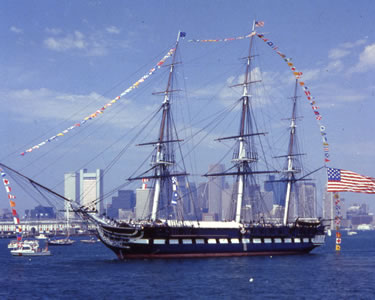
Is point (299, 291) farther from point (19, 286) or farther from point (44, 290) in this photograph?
point (19, 286)

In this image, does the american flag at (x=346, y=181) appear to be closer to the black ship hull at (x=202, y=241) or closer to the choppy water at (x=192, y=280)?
the choppy water at (x=192, y=280)

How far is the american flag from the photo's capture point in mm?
74500

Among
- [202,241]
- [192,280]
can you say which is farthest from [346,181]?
[192,280]

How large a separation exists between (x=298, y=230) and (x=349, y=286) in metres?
34.2

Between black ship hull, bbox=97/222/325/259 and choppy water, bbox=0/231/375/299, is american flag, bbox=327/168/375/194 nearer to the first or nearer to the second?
choppy water, bbox=0/231/375/299

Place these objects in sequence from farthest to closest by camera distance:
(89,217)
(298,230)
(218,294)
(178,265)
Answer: (298,230), (89,217), (178,265), (218,294)

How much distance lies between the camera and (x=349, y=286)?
51.5 metres

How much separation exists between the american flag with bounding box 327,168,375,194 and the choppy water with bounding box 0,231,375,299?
9.51 metres

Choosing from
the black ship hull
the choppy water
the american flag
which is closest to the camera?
the choppy water

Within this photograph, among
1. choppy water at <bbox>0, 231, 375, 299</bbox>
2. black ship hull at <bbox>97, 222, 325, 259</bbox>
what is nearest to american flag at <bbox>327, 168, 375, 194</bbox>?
choppy water at <bbox>0, 231, 375, 299</bbox>

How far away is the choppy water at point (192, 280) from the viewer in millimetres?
46625

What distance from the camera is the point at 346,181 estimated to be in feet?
247

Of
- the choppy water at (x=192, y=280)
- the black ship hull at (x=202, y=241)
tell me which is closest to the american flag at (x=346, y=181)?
the choppy water at (x=192, y=280)

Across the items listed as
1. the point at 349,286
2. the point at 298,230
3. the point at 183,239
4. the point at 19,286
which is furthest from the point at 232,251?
the point at 19,286
